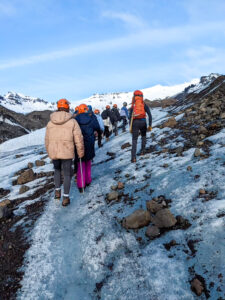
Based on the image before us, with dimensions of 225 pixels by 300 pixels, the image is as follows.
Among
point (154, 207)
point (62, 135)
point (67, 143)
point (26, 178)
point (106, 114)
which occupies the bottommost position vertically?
point (26, 178)

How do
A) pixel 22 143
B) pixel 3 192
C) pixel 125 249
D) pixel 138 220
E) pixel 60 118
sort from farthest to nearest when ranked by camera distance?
pixel 22 143 < pixel 3 192 < pixel 60 118 < pixel 138 220 < pixel 125 249

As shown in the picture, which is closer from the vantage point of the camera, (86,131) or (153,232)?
(153,232)

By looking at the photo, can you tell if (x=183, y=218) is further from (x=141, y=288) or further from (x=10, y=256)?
(x=10, y=256)

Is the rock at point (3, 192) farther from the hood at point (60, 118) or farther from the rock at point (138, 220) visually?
the rock at point (138, 220)

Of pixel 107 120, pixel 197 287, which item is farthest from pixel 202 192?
pixel 107 120

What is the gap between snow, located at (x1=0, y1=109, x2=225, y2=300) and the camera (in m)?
3.16

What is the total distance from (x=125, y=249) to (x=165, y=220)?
903 mm

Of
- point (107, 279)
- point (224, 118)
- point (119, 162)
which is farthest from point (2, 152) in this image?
point (107, 279)

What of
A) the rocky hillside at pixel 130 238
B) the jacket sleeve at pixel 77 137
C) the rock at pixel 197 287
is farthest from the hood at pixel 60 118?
the rock at pixel 197 287

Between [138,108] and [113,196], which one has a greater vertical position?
[138,108]

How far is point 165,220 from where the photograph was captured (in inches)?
163

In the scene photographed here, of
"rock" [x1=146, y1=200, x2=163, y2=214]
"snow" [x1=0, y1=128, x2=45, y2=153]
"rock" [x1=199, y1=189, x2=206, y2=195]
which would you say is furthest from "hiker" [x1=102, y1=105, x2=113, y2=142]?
"snow" [x1=0, y1=128, x2=45, y2=153]

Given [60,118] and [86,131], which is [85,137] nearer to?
[86,131]

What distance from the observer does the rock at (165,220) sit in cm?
411
